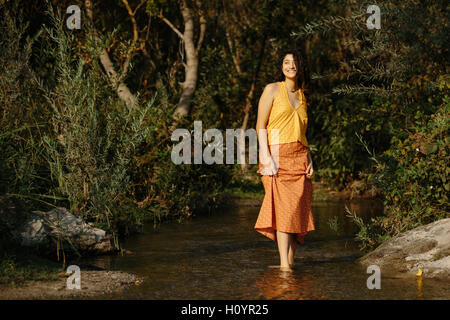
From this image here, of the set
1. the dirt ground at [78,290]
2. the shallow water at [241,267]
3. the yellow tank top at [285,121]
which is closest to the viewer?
the dirt ground at [78,290]

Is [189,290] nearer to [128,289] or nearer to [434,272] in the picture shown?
[128,289]

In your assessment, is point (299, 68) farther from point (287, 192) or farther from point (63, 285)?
point (63, 285)

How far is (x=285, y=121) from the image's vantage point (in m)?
7.09

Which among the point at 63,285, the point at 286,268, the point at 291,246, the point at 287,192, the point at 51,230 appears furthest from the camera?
the point at 51,230

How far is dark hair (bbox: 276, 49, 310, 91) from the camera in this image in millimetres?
7180

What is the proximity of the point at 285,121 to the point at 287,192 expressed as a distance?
0.70 metres

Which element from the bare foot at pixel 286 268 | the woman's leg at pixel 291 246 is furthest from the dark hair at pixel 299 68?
the bare foot at pixel 286 268

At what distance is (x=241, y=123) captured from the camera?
16.9 m

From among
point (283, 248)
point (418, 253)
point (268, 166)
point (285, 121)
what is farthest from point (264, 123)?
point (418, 253)

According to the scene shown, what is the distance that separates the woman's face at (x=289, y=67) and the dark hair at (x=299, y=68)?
3 cm

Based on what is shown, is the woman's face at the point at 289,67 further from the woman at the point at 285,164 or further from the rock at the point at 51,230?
the rock at the point at 51,230

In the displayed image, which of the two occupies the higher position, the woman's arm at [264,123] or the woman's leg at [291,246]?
the woman's arm at [264,123]

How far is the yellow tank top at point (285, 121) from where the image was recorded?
23.2 feet

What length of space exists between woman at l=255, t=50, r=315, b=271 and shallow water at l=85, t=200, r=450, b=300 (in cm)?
41
